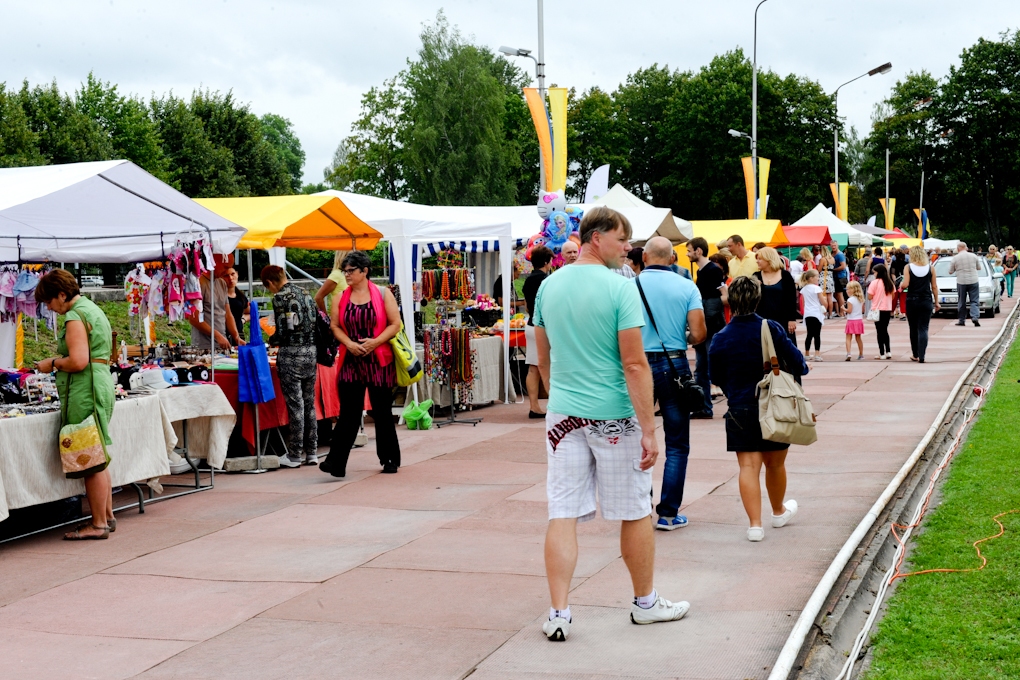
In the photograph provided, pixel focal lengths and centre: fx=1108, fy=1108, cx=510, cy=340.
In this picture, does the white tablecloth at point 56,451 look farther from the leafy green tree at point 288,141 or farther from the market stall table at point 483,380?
the leafy green tree at point 288,141

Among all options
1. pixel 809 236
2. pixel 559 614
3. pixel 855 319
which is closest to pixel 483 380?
pixel 855 319

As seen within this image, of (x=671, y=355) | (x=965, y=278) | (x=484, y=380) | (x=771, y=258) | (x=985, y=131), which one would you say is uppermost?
(x=985, y=131)

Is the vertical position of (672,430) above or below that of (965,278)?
below

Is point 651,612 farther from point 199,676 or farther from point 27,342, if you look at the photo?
point 27,342

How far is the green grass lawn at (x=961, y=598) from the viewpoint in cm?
444

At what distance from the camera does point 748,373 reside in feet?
21.3

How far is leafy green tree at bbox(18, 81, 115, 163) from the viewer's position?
4638 cm

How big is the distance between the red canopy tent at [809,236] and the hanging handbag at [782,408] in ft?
77.8

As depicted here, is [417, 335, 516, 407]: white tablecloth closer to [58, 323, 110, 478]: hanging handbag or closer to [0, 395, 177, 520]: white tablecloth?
[0, 395, 177, 520]: white tablecloth

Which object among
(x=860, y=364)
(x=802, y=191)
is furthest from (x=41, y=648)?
(x=802, y=191)

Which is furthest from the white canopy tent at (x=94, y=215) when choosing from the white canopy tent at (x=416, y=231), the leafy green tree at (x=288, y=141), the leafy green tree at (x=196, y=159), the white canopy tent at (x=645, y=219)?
the leafy green tree at (x=288, y=141)

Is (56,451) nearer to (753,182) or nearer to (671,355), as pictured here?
(671,355)

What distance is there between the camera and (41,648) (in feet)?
16.1

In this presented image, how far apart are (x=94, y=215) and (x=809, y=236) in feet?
76.2
